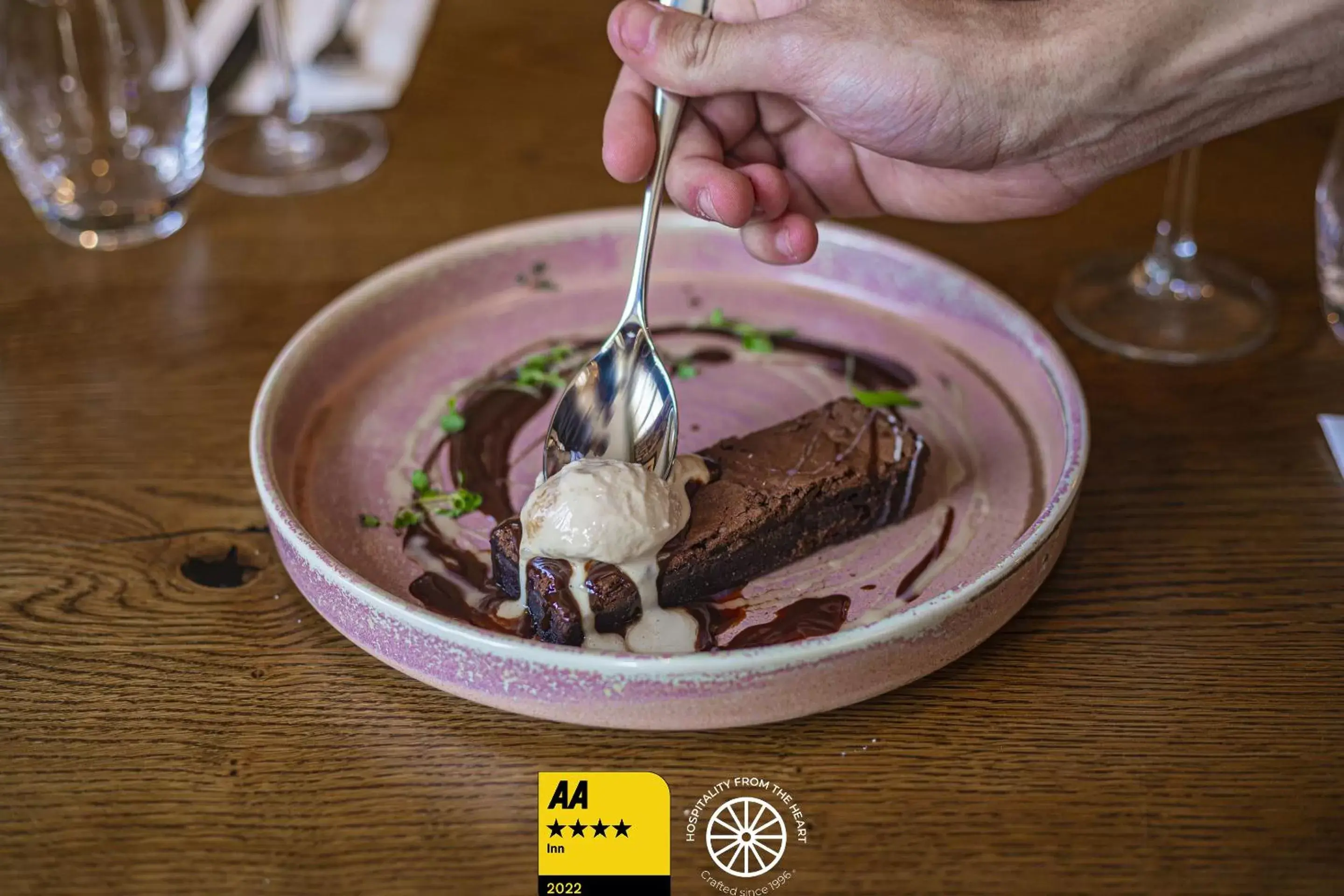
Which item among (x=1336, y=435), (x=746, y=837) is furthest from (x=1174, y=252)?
(x=746, y=837)

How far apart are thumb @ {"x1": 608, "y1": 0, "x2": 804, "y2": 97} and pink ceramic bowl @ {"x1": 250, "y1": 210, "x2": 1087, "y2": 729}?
34 cm

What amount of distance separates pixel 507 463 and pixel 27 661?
0.48 metres

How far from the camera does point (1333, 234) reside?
1448 mm

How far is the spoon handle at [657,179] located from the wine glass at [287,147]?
74 centimetres

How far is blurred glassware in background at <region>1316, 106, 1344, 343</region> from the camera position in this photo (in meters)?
1.43

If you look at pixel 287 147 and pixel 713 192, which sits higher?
→ pixel 713 192

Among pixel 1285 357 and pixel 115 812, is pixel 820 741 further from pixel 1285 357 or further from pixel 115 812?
pixel 1285 357

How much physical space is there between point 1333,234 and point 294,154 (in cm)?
144

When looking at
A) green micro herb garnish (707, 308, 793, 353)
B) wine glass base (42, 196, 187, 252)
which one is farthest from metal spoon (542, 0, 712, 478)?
wine glass base (42, 196, 187, 252)

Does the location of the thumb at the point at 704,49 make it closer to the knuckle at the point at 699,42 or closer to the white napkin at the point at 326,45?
the knuckle at the point at 699,42

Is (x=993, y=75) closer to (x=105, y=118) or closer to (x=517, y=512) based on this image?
(x=517, y=512)

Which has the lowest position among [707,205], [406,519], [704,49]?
[406,519]

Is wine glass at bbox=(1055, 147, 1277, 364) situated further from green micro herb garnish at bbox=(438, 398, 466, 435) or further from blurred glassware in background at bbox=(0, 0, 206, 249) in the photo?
blurred glassware in background at bbox=(0, 0, 206, 249)

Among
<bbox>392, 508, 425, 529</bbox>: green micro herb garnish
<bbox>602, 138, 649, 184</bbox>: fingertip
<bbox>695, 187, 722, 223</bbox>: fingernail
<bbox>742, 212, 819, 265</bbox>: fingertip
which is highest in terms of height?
<bbox>602, 138, 649, 184</bbox>: fingertip
